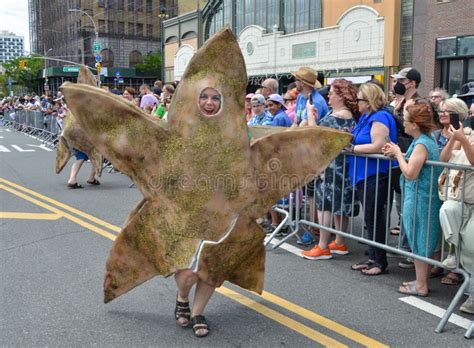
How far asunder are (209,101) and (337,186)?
8.48ft

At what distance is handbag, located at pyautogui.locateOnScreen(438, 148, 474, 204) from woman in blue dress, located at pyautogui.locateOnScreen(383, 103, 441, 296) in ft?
0.30

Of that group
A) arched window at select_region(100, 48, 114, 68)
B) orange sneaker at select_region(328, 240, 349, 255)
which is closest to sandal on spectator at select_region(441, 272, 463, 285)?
orange sneaker at select_region(328, 240, 349, 255)

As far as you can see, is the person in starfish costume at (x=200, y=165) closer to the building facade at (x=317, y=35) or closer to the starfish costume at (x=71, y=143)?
the starfish costume at (x=71, y=143)

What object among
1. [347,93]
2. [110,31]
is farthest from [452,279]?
[110,31]

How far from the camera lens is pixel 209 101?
3.16 meters

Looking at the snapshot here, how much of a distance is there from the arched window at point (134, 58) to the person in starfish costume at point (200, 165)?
84.7m

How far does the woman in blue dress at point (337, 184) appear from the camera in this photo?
5215 millimetres

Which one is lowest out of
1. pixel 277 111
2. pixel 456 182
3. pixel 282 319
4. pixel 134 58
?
pixel 282 319

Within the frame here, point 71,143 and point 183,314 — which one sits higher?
point 71,143

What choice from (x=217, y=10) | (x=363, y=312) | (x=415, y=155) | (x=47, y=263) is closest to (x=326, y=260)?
(x=363, y=312)

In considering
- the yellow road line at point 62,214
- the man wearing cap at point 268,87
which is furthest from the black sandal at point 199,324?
the man wearing cap at point 268,87

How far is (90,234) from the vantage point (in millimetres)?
6324

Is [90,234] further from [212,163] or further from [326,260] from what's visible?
[212,163]

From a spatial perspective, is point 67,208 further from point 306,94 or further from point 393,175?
point 393,175
